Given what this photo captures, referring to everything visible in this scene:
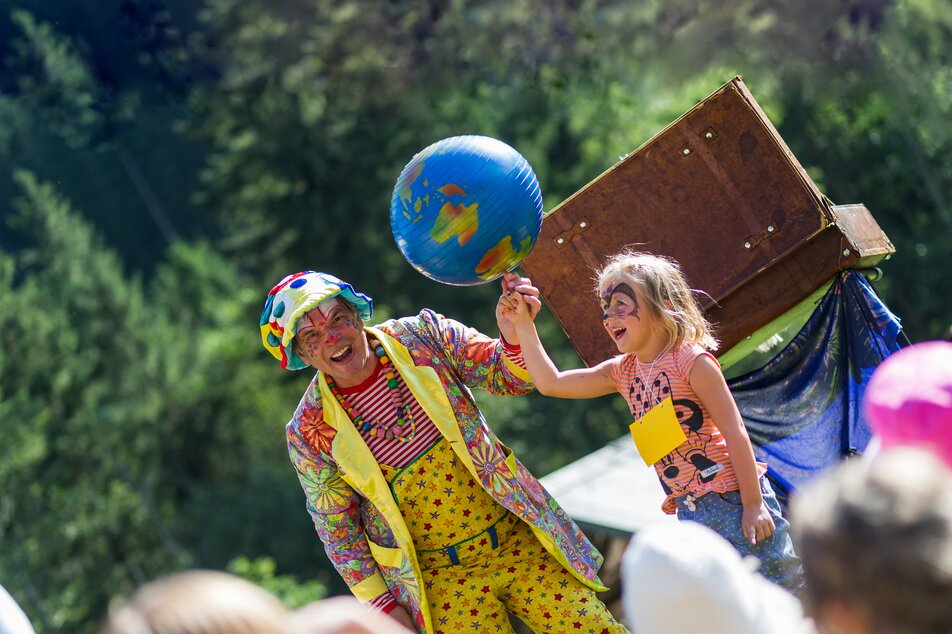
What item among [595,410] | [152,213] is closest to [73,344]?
[595,410]

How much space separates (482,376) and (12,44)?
21.5 meters

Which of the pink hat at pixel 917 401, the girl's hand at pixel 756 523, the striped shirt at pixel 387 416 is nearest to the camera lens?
the pink hat at pixel 917 401

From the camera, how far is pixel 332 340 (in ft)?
9.89

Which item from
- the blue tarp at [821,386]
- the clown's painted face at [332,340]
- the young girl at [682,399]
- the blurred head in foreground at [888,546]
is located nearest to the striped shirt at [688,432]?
the young girl at [682,399]

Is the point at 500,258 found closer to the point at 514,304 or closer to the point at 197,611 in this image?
the point at 514,304

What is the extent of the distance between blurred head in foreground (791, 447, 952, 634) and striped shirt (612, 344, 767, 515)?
4.69 ft

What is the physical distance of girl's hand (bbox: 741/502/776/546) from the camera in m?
2.83

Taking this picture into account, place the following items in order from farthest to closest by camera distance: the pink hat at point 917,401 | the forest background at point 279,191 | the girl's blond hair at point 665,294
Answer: the forest background at point 279,191, the girl's blond hair at point 665,294, the pink hat at point 917,401

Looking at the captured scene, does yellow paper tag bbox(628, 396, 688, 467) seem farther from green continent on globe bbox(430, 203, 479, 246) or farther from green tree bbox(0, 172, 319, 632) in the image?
green tree bbox(0, 172, 319, 632)

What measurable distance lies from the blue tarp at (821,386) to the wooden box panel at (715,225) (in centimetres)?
12

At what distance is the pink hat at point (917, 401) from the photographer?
75.4 inches

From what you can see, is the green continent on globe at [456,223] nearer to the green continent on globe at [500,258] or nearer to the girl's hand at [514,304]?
the green continent on globe at [500,258]

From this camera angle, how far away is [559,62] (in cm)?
1880

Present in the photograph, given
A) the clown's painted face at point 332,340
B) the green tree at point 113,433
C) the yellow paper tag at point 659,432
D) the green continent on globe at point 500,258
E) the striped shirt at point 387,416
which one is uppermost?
the green tree at point 113,433
